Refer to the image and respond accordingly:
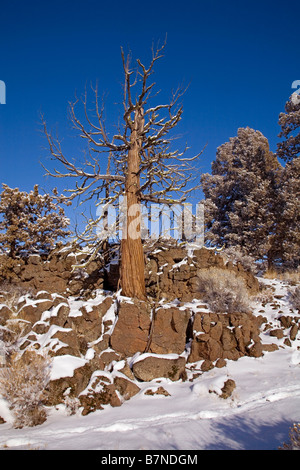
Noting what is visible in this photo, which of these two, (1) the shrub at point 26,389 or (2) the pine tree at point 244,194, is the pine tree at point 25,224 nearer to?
(1) the shrub at point 26,389

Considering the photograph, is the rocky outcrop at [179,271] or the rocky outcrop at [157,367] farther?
the rocky outcrop at [179,271]

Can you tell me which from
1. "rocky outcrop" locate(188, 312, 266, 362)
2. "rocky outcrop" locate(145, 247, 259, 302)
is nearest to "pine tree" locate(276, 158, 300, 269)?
"rocky outcrop" locate(145, 247, 259, 302)

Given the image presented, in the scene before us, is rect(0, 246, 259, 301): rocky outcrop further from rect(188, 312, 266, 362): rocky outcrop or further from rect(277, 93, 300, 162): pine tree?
rect(277, 93, 300, 162): pine tree

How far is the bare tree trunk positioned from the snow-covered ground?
→ 9.43 ft

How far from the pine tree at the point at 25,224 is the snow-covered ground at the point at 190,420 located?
23.1 feet

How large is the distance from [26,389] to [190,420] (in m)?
3.03

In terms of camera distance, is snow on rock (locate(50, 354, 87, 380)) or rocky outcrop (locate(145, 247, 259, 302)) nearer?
snow on rock (locate(50, 354, 87, 380))

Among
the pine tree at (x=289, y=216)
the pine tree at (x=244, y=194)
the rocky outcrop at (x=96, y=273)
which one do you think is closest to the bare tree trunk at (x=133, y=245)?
the rocky outcrop at (x=96, y=273)

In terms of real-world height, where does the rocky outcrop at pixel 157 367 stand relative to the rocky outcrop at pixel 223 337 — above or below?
below

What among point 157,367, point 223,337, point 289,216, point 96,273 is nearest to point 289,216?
point 289,216

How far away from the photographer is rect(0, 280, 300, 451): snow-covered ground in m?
4.09

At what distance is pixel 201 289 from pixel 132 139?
615 centimetres

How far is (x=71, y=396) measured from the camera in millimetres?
5711

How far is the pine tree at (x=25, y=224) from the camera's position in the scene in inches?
440
